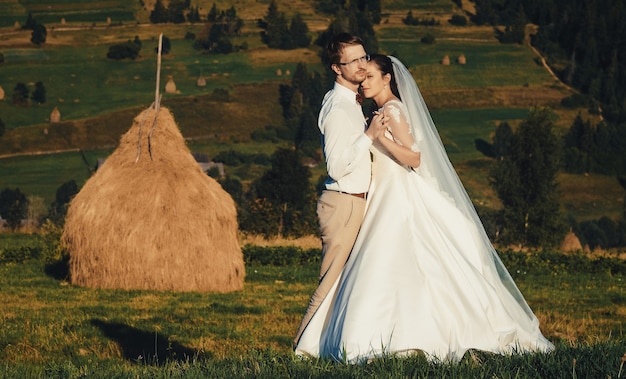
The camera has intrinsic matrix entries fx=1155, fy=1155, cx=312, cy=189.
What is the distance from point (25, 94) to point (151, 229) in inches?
3798

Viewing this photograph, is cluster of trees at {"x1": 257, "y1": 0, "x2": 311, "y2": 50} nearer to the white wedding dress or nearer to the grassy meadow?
the grassy meadow

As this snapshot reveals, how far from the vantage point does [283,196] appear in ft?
182

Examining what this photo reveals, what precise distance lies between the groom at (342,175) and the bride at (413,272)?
96 mm

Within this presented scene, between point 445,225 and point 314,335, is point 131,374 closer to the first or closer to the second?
point 314,335

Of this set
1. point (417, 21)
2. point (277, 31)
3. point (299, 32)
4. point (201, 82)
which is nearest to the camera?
point (201, 82)

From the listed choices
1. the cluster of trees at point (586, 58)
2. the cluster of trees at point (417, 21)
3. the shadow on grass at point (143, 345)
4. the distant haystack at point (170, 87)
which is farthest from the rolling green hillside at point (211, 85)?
the shadow on grass at point (143, 345)

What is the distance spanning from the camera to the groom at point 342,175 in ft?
29.0

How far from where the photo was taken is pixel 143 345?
43.6ft

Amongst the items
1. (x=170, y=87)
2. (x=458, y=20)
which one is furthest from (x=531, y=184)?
(x=458, y=20)

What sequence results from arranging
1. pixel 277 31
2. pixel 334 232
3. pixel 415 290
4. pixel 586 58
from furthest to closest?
1. pixel 586 58
2. pixel 277 31
3. pixel 334 232
4. pixel 415 290

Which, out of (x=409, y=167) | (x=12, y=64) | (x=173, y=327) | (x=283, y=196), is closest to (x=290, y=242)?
(x=173, y=327)

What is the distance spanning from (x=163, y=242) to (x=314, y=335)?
1125 centimetres

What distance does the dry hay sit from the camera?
19.8 meters

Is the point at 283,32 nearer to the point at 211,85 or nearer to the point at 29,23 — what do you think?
the point at 211,85
